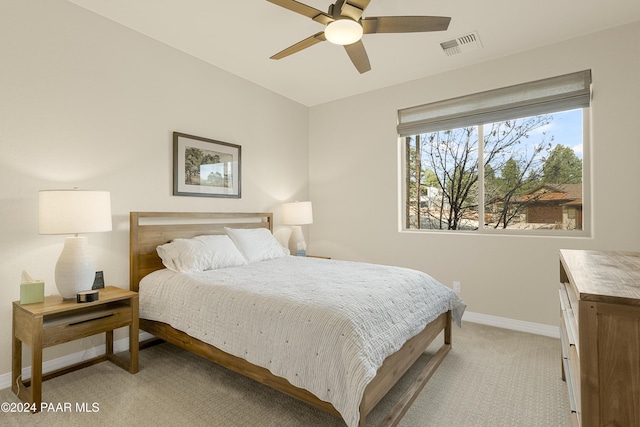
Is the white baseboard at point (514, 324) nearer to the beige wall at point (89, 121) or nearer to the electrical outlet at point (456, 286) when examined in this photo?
the electrical outlet at point (456, 286)

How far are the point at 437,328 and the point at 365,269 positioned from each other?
2.34 feet

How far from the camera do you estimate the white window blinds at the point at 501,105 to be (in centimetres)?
289

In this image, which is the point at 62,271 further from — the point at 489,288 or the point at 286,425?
the point at 489,288

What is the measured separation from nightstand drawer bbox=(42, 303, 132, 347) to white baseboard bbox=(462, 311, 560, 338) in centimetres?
322

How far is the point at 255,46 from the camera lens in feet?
10.0

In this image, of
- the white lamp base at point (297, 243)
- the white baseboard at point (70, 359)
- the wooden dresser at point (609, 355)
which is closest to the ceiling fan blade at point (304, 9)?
the wooden dresser at point (609, 355)

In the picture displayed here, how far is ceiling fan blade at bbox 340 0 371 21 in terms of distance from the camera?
1853 millimetres

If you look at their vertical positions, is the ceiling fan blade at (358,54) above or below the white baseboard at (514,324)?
above

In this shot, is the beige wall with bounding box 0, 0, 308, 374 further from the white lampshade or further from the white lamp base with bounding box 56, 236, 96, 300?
the white lampshade

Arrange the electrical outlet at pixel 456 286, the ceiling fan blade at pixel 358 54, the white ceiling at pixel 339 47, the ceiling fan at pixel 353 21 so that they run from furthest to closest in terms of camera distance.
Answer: the electrical outlet at pixel 456 286, the white ceiling at pixel 339 47, the ceiling fan blade at pixel 358 54, the ceiling fan at pixel 353 21

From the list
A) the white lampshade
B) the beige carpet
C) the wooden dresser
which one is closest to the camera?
the wooden dresser

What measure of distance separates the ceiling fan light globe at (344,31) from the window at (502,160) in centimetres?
195

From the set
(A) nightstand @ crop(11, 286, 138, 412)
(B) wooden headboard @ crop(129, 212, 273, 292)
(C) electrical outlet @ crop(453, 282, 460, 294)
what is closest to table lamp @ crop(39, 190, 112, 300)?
(A) nightstand @ crop(11, 286, 138, 412)

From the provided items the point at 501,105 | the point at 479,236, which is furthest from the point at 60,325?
the point at 501,105
